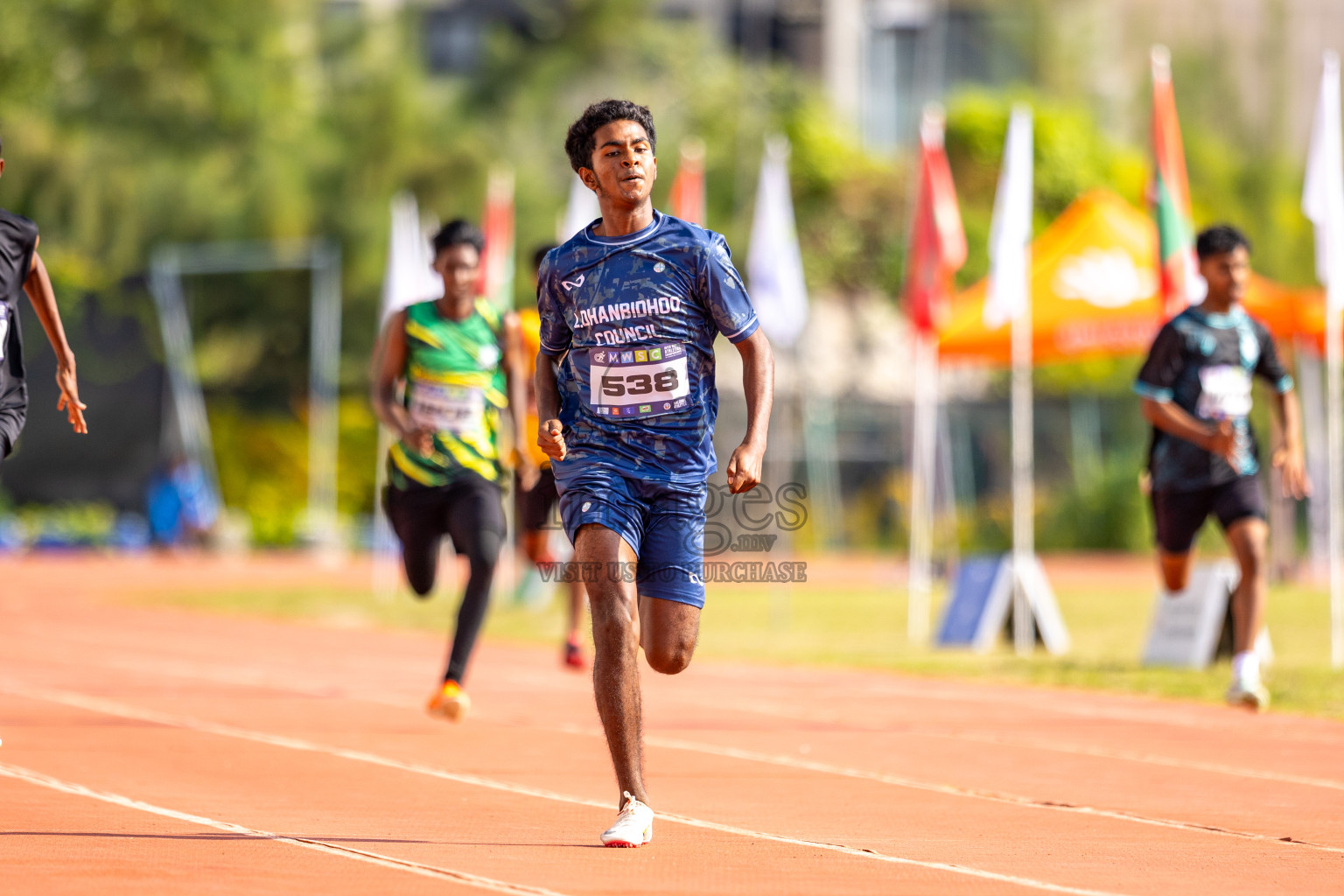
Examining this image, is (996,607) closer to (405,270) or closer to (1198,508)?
(1198,508)

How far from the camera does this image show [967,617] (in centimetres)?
1330

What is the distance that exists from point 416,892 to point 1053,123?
34275mm

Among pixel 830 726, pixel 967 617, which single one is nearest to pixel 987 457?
pixel 967 617

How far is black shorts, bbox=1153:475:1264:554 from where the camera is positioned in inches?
359

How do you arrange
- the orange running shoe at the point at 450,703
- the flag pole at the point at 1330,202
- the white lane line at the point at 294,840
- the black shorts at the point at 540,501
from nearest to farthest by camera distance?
1. the white lane line at the point at 294,840
2. the orange running shoe at the point at 450,703
3. the black shorts at the point at 540,501
4. the flag pole at the point at 1330,202

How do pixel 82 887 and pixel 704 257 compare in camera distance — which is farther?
pixel 704 257

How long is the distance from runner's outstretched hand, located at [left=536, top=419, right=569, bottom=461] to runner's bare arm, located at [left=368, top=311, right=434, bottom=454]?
2791mm

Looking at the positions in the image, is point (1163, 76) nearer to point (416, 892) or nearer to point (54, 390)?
point (416, 892)

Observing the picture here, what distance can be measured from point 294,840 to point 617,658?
1.13 metres

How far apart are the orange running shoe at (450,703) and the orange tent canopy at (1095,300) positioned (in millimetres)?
10665

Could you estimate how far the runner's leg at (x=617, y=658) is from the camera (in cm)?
521

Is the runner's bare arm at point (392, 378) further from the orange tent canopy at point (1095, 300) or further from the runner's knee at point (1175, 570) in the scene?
the orange tent canopy at point (1095, 300)

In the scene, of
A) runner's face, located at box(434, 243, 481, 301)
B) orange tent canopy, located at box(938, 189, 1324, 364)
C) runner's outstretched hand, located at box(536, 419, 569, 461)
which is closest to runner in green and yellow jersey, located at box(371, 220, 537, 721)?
runner's face, located at box(434, 243, 481, 301)

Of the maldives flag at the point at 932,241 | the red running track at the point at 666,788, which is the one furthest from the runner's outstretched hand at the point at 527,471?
the maldives flag at the point at 932,241
